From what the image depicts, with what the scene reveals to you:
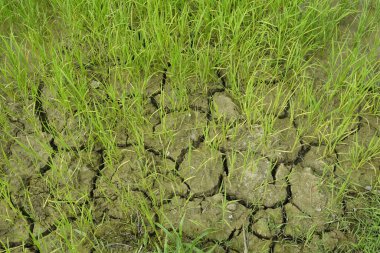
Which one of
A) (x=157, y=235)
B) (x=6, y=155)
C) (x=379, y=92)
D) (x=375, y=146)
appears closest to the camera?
(x=157, y=235)

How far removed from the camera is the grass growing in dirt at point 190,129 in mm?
1937

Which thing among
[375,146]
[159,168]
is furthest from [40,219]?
[375,146]

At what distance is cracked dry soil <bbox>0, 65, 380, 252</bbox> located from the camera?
6.32 feet

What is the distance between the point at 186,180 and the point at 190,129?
29 centimetres

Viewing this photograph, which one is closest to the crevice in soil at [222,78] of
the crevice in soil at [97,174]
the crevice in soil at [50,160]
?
the crevice in soil at [97,174]

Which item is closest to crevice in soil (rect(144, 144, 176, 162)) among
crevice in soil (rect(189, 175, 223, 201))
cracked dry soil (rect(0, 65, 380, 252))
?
cracked dry soil (rect(0, 65, 380, 252))

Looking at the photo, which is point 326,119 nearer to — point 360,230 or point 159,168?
point 360,230

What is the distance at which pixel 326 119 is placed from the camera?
226 centimetres

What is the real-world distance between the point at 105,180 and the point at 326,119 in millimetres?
1173

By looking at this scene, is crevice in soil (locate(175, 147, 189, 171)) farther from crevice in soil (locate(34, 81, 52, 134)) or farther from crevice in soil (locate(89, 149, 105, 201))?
crevice in soil (locate(34, 81, 52, 134))

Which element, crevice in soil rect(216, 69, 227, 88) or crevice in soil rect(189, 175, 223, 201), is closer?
crevice in soil rect(189, 175, 223, 201)

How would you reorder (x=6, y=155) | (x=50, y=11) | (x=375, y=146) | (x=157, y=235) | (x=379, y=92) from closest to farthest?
1. (x=157, y=235)
2. (x=375, y=146)
3. (x=6, y=155)
4. (x=379, y=92)
5. (x=50, y=11)

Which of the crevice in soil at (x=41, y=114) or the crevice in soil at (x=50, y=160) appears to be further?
the crevice in soil at (x=41, y=114)

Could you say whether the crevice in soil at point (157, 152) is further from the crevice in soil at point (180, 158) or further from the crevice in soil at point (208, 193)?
the crevice in soil at point (208, 193)
